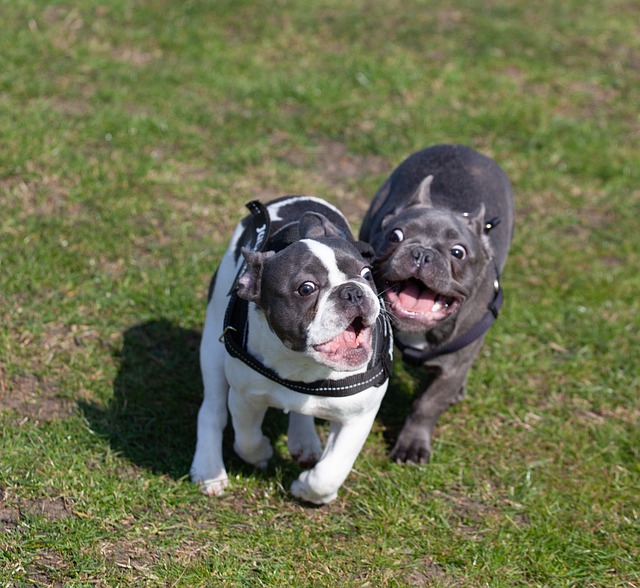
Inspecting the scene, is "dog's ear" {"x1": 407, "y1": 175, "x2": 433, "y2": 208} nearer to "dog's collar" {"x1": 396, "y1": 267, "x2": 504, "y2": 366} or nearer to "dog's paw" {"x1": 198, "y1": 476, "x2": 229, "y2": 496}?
"dog's collar" {"x1": 396, "y1": 267, "x2": 504, "y2": 366}

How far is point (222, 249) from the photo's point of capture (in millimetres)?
6395

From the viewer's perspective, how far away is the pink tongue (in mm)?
4656

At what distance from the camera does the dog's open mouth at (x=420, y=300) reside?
4621 millimetres

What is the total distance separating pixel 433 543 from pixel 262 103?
5149 mm

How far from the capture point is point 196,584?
3.86 meters

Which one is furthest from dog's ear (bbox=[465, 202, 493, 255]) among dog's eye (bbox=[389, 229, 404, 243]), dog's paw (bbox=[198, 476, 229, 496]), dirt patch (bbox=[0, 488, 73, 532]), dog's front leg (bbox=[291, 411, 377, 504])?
dirt patch (bbox=[0, 488, 73, 532])

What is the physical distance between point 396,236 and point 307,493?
1418 millimetres

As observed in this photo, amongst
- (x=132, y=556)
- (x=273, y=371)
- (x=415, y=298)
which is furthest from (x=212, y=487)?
(x=415, y=298)

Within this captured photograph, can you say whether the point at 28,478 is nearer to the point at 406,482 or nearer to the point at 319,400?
the point at 319,400

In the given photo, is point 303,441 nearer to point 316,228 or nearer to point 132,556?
point 132,556

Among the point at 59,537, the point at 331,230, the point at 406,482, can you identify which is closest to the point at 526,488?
the point at 406,482

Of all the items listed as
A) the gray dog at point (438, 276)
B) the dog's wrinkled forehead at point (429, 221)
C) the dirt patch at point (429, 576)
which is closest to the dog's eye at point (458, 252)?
the gray dog at point (438, 276)

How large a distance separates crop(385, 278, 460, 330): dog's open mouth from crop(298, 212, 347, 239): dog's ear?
1.97 ft

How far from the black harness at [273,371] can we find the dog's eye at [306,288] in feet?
1.16
